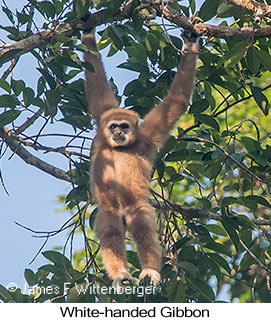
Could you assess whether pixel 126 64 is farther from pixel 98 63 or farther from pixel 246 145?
pixel 246 145

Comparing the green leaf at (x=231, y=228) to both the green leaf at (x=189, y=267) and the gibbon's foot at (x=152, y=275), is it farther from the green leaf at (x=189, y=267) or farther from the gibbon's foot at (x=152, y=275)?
the gibbon's foot at (x=152, y=275)

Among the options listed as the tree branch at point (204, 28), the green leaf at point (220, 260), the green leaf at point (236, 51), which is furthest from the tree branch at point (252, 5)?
the green leaf at point (220, 260)

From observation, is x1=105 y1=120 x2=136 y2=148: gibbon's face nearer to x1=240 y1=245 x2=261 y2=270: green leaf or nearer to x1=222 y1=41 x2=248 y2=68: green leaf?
x1=222 y1=41 x2=248 y2=68: green leaf

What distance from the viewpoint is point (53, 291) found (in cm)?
573

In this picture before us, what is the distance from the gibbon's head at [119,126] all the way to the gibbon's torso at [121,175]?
13 cm

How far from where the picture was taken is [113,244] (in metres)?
6.31

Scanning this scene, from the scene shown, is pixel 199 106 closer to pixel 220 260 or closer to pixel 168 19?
A: pixel 168 19

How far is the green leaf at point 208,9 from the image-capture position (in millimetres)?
5988

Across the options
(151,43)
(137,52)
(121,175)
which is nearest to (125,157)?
(121,175)

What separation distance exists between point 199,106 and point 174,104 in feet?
1.14

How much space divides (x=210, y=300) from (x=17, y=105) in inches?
103

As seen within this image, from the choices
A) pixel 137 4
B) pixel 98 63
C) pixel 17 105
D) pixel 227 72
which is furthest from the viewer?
pixel 98 63

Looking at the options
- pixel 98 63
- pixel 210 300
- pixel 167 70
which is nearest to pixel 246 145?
pixel 167 70

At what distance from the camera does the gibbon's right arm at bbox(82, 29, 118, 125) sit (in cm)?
680
